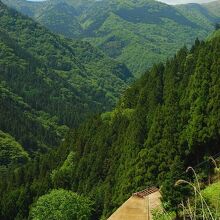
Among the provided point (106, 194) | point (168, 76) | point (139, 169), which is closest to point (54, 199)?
point (106, 194)

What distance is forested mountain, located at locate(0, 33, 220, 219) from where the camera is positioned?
195 ft

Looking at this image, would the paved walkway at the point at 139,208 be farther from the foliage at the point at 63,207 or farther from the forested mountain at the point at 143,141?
the foliage at the point at 63,207

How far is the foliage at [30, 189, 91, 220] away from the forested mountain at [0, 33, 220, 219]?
10.8 ft

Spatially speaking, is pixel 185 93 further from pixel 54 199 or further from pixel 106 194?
pixel 54 199

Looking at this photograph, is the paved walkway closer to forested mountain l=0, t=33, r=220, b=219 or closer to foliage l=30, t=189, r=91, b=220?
forested mountain l=0, t=33, r=220, b=219

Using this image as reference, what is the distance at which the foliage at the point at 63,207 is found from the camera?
2547 inches

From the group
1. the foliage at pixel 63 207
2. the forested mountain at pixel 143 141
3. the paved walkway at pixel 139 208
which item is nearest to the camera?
the paved walkway at pixel 139 208

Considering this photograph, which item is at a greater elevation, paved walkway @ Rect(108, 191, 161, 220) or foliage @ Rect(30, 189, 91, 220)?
paved walkway @ Rect(108, 191, 161, 220)

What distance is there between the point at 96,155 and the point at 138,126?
44.4ft

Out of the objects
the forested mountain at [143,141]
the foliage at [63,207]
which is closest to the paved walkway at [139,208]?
the forested mountain at [143,141]

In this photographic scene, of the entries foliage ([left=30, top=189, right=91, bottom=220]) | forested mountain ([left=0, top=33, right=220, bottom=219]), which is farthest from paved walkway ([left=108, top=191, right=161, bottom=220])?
foliage ([left=30, top=189, right=91, bottom=220])

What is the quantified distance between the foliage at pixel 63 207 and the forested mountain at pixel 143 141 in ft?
10.8

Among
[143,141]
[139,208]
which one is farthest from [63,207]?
[139,208]

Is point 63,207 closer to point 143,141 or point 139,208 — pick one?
point 143,141
